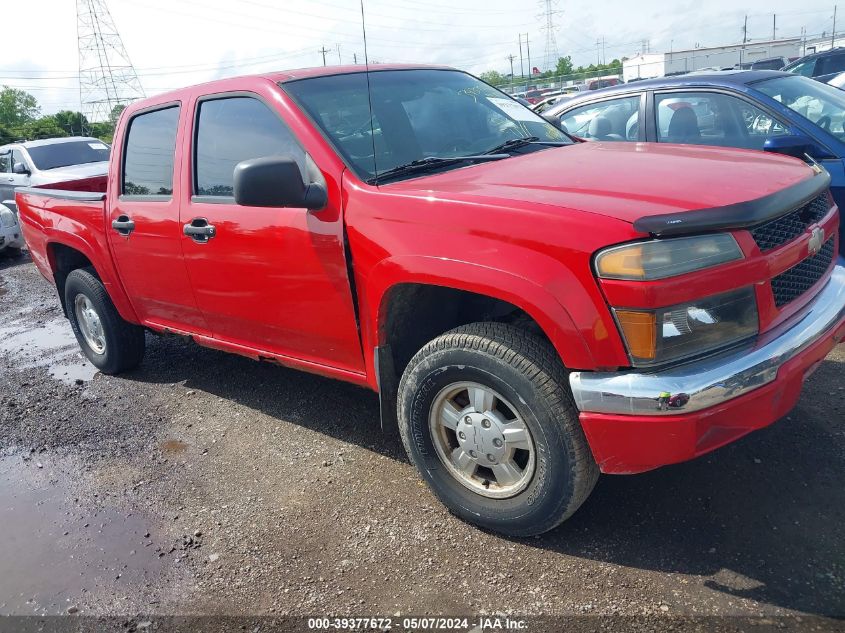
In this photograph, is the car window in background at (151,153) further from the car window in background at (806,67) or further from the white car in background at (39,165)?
the car window in background at (806,67)

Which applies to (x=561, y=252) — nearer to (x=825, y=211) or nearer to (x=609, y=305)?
(x=609, y=305)

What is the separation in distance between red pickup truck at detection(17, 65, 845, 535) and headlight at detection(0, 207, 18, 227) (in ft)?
26.6

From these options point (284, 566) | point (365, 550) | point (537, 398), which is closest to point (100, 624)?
point (284, 566)

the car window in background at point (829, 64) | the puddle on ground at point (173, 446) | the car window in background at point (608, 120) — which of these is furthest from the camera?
the car window in background at point (829, 64)

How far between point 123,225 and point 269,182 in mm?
1872

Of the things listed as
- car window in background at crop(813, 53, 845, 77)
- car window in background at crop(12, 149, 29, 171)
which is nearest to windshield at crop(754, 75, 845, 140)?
car window in background at crop(813, 53, 845, 77)

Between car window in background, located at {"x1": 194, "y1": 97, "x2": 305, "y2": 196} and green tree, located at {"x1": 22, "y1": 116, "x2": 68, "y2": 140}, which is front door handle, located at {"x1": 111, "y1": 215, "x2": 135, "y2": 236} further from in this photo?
green tree, located at {"x1": 22, "y1": 116, "x2": 68, "y2": 140}

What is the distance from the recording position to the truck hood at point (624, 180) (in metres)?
2.57

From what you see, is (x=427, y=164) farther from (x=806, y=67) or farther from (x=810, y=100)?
(x=806, y=67)

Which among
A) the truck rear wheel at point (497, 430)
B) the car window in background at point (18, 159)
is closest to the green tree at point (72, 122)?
the car window in background at point (18, 159)

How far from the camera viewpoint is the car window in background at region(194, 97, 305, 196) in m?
3.52

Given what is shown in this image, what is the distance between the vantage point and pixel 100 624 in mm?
2781

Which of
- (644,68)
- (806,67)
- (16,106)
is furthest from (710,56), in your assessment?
(16,106)

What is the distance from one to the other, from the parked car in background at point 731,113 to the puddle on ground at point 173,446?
342 cm
